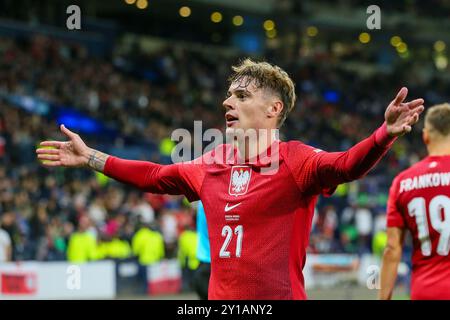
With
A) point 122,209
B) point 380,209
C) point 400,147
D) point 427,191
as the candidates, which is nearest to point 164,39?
point 400,147

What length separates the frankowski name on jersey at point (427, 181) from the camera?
226 inches

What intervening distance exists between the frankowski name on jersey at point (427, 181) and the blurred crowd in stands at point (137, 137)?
9704 mm

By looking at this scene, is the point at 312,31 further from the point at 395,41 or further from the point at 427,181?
the point at 427,181

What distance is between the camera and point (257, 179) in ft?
15.4

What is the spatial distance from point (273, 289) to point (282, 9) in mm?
33085

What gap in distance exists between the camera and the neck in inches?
191

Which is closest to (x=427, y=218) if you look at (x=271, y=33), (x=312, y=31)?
(x=271, y=33)

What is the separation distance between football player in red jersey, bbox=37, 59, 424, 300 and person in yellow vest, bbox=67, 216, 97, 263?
37.1 feet

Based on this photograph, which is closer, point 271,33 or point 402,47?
point 271,33

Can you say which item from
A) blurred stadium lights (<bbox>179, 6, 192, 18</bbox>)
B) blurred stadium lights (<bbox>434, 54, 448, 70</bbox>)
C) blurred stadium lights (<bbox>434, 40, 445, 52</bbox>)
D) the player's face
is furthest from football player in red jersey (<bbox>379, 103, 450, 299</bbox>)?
blurred stadium lights (<bbox>434, 54, 448, 70</bbox>)

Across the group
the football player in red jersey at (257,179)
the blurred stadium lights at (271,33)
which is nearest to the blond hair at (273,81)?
the football player in red jersey at (257,179)

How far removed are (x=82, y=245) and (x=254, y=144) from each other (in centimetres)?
1185

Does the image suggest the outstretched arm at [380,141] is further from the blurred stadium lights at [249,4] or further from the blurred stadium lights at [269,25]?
the blurred stadium lights at [269,25]

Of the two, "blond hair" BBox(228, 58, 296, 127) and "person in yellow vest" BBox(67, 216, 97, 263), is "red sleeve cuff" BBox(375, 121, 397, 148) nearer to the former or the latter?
"blond hair" BBox(228, 58, 296, 127)
